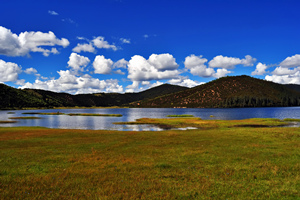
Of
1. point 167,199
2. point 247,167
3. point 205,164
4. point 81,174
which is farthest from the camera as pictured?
point 205,164

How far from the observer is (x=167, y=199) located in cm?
1105

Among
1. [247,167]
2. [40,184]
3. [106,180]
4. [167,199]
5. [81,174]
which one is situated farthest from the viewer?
[247,167]

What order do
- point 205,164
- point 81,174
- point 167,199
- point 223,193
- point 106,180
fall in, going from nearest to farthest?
point 167,199
point 223,193
point 106,180
point 81,174
point 205,164

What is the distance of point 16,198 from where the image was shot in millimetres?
11164

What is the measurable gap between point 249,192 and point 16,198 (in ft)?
46.4

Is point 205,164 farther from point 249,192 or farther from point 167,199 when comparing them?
point 167,199

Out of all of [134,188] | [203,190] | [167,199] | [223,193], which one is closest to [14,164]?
[134,188]

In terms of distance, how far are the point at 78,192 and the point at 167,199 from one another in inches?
221

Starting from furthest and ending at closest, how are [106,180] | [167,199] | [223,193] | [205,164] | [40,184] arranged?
[205,164], [106,180], [40,184], [223,193], [167,199]

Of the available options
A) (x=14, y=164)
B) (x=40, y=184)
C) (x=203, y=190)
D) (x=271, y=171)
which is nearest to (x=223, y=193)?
(x=203, y=190)

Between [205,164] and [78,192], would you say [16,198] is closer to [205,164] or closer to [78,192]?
[78,192]

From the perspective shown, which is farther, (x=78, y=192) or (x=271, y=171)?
(x=271, y=171)

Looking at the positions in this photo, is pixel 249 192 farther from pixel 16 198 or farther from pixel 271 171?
pixel 16 198

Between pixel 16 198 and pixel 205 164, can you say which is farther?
pixel 205 164
